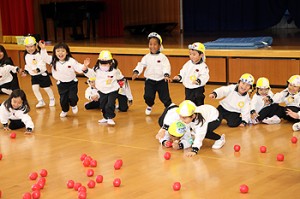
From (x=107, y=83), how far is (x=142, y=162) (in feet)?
6.61

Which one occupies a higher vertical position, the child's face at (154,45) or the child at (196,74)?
the child's face at (154,45)

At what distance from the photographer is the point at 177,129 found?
602 cm

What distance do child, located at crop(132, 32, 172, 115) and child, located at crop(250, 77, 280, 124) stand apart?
130cm

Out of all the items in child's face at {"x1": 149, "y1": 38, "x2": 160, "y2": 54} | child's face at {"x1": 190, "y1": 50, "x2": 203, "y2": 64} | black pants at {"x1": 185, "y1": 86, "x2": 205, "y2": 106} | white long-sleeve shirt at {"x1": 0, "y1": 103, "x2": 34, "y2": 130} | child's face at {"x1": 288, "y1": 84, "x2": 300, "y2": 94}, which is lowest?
white long-sleeve shirt at {"x1": 0, "y1": 103, "x2": 34, "y2": 130}

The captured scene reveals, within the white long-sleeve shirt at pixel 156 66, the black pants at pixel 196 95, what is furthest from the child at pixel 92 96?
the black pants at pixel 196 95

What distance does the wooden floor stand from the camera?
4979 millimetres

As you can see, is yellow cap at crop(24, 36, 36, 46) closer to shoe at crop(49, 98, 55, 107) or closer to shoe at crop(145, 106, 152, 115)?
shoe at crop(49, 98, 55, 107)

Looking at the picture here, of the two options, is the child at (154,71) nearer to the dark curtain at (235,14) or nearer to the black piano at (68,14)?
the black piano at (68,14)

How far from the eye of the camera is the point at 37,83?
29.6ft

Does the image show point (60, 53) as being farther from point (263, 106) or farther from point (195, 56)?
point (263, 106)

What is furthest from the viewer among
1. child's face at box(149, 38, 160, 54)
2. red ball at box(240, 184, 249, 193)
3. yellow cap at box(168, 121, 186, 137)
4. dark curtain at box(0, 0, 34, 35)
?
dark curtain at box(0, 0, 34, 35)

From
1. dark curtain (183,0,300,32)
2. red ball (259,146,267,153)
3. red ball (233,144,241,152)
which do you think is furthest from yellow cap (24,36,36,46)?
dark curtain (183,0,300,32)

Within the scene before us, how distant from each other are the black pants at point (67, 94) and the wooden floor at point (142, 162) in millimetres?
320

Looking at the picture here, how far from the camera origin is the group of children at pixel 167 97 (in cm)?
623
